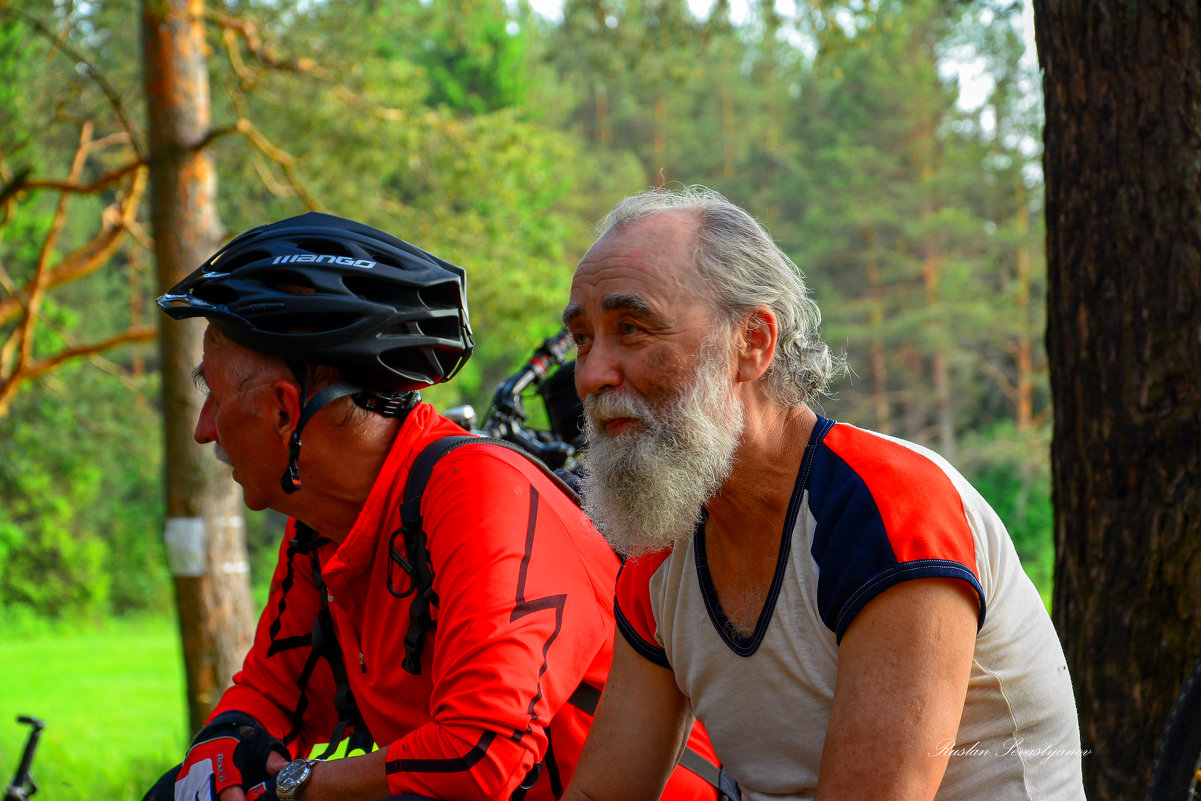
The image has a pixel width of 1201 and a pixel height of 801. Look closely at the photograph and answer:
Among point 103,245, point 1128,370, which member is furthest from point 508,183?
point 1128,370

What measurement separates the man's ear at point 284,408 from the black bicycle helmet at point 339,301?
0.07 m

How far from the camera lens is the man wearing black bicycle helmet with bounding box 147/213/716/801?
188 cm

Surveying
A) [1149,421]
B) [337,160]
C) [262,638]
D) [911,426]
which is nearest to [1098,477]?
[1149,421]

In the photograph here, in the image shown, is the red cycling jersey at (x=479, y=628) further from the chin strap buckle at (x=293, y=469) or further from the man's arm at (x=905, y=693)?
the man's arm at (x=905, y=693)

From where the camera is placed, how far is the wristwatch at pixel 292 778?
77.7 inches

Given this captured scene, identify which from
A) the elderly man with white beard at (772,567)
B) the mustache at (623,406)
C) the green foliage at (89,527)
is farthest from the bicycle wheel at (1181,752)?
the green foliage at (89,527)

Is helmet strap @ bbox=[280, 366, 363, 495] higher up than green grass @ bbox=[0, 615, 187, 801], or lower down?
higher up

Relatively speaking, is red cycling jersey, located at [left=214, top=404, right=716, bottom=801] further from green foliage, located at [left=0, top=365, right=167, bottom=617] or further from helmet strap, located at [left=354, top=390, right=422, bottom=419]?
green foliage, located at [left=0, top=365, right=167, bottom=617]

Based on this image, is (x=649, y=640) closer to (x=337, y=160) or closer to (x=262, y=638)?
(x=262, y=638)

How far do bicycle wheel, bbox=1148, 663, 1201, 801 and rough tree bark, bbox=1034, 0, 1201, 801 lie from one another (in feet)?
2.13

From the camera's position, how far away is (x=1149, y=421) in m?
3.09

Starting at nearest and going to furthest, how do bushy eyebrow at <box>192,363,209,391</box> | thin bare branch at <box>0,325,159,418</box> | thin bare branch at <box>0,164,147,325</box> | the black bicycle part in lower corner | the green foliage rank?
bushy eyebrow at <box>192,363,209,391</box>, the black bicycle part in lower corner, thin bare branch at <box>0,325,159,418</box>, thin bare branch at <box>0,164,147,325</box>, the green foliage

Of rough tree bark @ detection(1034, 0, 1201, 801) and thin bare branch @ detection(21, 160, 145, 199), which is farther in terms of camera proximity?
thin bare branch @ detection(21, 160, 145, 199)

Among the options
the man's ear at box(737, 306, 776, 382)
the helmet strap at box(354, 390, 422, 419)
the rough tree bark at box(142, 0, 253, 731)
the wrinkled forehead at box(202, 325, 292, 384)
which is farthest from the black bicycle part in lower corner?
the rough tree bark at box(142, 0, 253, 731)
